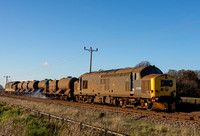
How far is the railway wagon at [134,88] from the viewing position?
1475cm

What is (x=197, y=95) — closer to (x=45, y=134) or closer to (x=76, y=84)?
(x=76, y=84)

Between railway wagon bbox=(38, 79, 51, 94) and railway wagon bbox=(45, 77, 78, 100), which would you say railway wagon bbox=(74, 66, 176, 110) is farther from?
railway wagon bbox=(38, 79, 51, 94)

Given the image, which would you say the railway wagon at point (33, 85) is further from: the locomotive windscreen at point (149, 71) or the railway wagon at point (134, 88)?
the locomotive windscreen at point (149, 71)

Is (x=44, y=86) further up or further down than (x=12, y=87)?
further up

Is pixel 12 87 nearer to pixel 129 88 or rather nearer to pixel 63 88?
pixel 63 88

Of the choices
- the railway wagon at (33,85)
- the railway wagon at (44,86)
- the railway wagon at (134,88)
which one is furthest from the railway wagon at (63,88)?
the railway wagon at (33,85)

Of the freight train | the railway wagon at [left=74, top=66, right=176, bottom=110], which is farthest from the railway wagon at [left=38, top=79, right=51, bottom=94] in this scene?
the railway wagon at [left=74, top=66, right=176, bottom=110]

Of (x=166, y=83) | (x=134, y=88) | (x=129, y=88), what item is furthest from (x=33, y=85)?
(x=166, y=83)

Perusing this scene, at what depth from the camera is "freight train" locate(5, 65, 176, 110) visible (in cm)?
1479

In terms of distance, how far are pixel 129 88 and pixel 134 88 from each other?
621mm

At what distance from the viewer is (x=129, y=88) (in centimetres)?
1689

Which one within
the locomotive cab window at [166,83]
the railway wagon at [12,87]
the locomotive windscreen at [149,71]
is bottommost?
the railway wagon at [12,87]

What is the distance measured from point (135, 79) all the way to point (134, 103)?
2193 millimetres

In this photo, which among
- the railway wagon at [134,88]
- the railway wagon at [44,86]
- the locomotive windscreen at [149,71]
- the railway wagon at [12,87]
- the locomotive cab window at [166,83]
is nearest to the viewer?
the railway wagon at [134,88]
